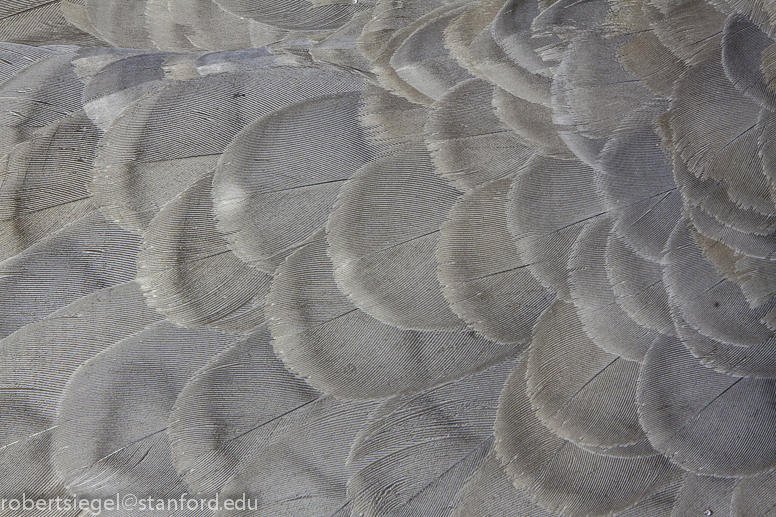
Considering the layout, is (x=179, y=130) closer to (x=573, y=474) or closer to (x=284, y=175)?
(x=284, y=175)

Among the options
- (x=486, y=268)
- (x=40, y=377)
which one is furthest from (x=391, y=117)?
(x=40, y=377)

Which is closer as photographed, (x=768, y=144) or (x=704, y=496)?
(x=768, y=144)

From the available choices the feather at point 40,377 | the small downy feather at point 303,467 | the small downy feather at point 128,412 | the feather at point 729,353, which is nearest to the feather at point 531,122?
the feather at point 729,353

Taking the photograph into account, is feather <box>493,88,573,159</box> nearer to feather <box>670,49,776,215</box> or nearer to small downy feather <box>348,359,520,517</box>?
feather <box>670,49,776,215</box>

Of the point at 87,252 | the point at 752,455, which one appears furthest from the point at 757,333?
the point at 87,252

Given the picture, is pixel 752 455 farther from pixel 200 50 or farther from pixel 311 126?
pixel 200 50

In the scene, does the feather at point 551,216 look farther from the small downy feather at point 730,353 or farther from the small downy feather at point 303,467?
the small downy feather at point 303,467
